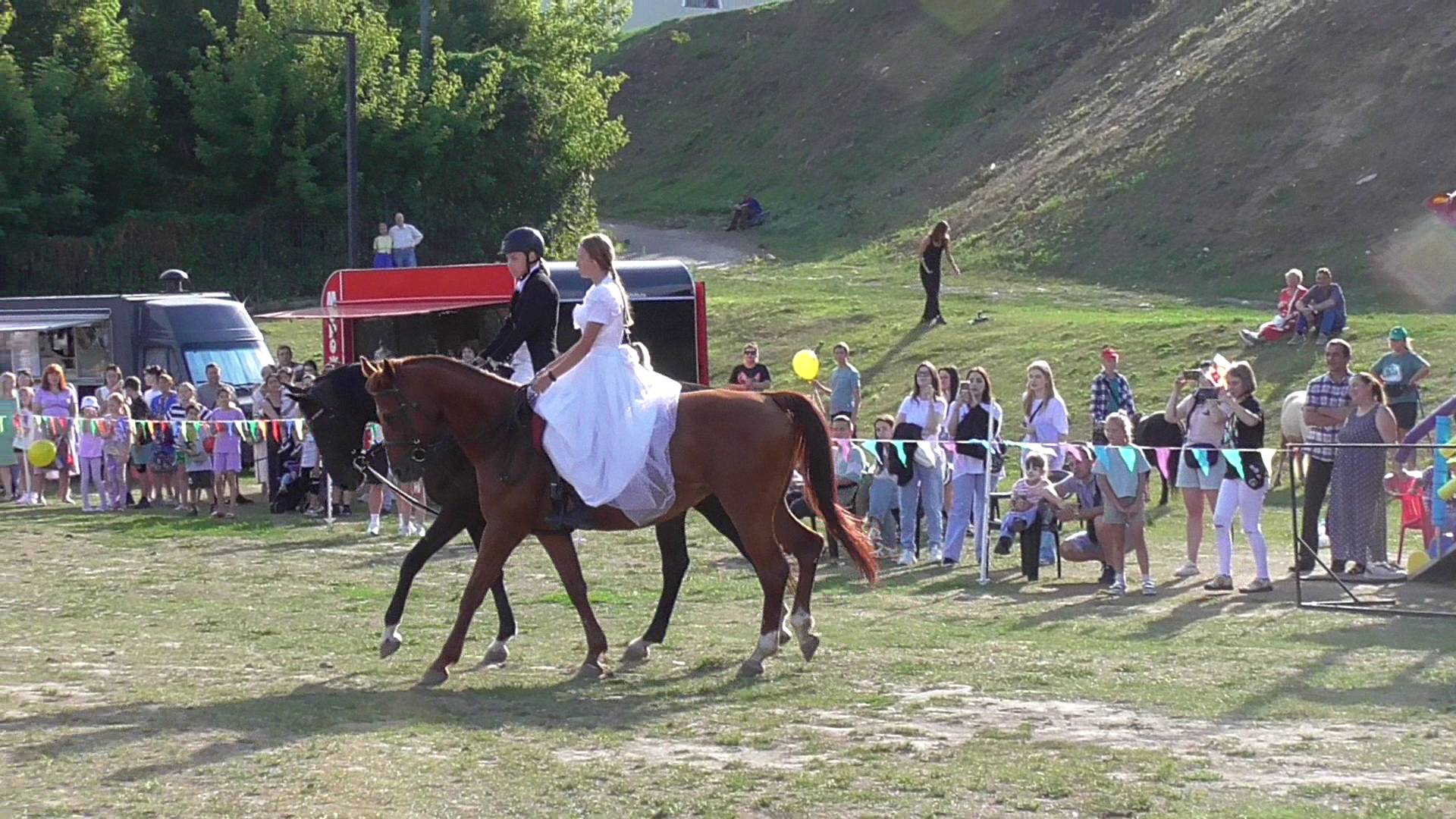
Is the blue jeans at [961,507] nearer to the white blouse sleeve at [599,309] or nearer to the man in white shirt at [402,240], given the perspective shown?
the white blouse sleeve at [599,309]

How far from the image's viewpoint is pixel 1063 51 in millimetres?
62750

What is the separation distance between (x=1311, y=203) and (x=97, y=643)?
3278cm

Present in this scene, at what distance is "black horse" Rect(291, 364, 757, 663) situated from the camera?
1084cm

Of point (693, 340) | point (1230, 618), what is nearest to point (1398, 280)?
point (693, 340)

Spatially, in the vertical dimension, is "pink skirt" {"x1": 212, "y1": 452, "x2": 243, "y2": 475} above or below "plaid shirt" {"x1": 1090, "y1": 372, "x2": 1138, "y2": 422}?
below

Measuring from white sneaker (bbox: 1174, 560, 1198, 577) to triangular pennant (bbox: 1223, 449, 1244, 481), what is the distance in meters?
1.09

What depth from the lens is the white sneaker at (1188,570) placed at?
1538 centimetres

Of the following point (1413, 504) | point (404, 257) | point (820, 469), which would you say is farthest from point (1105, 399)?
point (404, 257)

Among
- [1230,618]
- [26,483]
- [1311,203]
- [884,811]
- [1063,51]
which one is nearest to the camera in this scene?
[884,811]

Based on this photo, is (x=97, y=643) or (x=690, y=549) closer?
(x=97, y=643)

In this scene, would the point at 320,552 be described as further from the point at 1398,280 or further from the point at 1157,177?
the point at 1157,177

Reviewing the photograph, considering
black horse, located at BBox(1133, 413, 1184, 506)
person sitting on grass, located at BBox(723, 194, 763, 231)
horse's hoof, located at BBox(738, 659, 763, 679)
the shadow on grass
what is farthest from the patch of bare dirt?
person sitting on grass, located at BBox(723, 194, 763, 231)

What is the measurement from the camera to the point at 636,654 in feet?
36.2

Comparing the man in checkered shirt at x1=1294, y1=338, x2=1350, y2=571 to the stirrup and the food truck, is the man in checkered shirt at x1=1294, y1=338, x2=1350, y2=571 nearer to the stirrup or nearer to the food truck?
the stirrup
